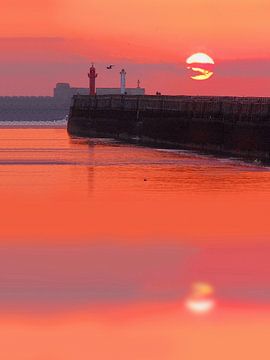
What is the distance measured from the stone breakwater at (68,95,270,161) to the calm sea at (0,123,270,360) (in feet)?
51.0

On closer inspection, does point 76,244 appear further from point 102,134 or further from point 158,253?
point 102,134

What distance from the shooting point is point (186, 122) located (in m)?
58.7

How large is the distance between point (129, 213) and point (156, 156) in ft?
87.5

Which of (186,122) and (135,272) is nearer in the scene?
(135,272)

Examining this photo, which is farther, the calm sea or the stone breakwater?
the stone breakwater

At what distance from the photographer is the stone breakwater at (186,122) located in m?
45.0

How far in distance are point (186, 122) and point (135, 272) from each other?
4405 cm

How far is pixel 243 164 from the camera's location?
39.6 meters

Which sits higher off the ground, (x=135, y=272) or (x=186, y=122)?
(x=135, y=272)

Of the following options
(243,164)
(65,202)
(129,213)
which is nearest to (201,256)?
(129,213)

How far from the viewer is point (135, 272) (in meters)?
15.0

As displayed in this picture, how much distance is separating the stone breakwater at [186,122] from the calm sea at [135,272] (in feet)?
51.0

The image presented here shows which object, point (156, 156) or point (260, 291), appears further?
point (156, 156)

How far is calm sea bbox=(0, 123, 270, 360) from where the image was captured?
11.2 m
